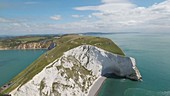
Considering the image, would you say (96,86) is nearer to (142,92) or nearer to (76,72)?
(76,72)

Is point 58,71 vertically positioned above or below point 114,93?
above

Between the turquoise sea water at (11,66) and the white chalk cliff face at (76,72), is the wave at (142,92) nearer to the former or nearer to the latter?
the white chalk cliff face at (76,72)

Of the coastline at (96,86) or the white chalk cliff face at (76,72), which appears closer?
the white chalk cliff face at (76,72)

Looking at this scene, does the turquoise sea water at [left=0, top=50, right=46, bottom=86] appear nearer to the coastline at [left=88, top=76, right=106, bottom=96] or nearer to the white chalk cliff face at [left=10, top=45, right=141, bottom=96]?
the white chalk cliff face at [left=10, top=45, right=141, bottom=96]

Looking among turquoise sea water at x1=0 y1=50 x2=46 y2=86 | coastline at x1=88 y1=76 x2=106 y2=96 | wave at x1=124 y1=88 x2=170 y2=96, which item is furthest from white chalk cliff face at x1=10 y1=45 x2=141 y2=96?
turquoise sea water at x1=0 y1=50 x2=46 y2=86

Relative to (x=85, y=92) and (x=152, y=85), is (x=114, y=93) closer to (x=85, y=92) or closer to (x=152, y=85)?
(x=85, y=92)

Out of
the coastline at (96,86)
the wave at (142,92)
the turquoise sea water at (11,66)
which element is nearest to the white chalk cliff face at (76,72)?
the coastline at (96,86)

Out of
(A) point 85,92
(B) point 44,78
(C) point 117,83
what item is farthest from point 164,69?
(B) point 44,78
